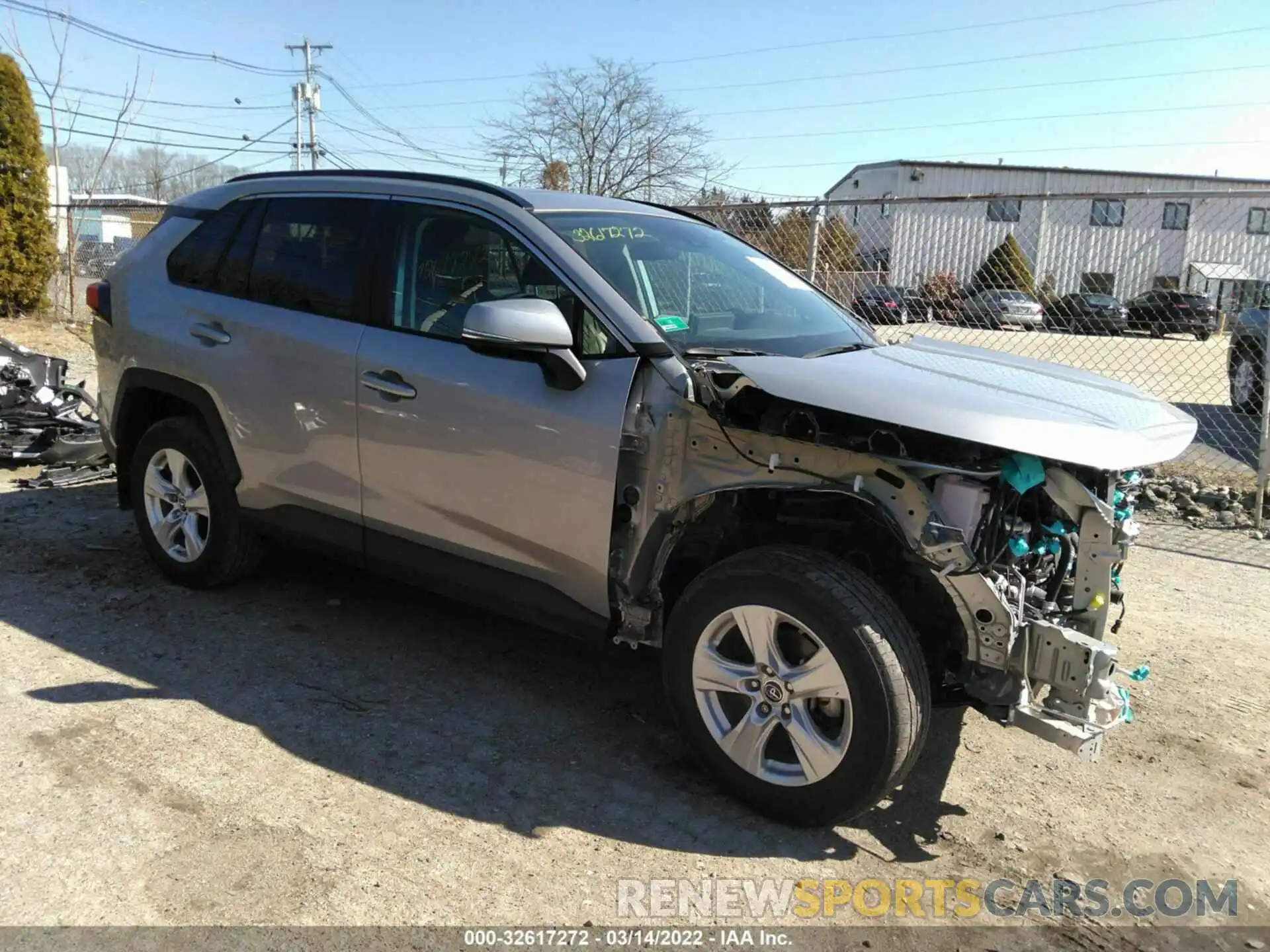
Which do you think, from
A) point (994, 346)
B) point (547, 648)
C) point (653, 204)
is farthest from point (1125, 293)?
point (547, 648)

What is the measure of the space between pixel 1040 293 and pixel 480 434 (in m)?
6.86

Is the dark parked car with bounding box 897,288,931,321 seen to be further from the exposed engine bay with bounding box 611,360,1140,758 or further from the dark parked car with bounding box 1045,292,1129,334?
the exposed engine bay with bounding box 611,360,1140,758

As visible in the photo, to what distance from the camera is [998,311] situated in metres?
7.98

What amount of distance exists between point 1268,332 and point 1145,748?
3.91m

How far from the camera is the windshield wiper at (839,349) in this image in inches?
135

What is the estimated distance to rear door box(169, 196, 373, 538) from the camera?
3820 millimetres

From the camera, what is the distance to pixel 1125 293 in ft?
32.7

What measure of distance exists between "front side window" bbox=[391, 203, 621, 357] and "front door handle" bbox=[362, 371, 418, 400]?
202 millimetres

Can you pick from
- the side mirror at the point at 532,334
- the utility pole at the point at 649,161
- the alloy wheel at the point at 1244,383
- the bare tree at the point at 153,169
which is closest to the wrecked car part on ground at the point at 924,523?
the side mirror at the point at 532,334

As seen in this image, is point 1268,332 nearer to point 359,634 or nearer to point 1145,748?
point 1145,748

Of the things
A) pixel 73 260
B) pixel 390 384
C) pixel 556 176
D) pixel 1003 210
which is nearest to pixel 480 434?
pixel 390 384

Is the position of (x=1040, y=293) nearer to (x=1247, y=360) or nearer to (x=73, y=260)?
(x=1247, y=360)

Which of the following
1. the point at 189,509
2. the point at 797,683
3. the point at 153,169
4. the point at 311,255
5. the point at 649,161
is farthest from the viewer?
the point at 153,169

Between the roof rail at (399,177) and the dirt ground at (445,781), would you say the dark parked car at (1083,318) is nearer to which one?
the dirt ground at (445,781)
